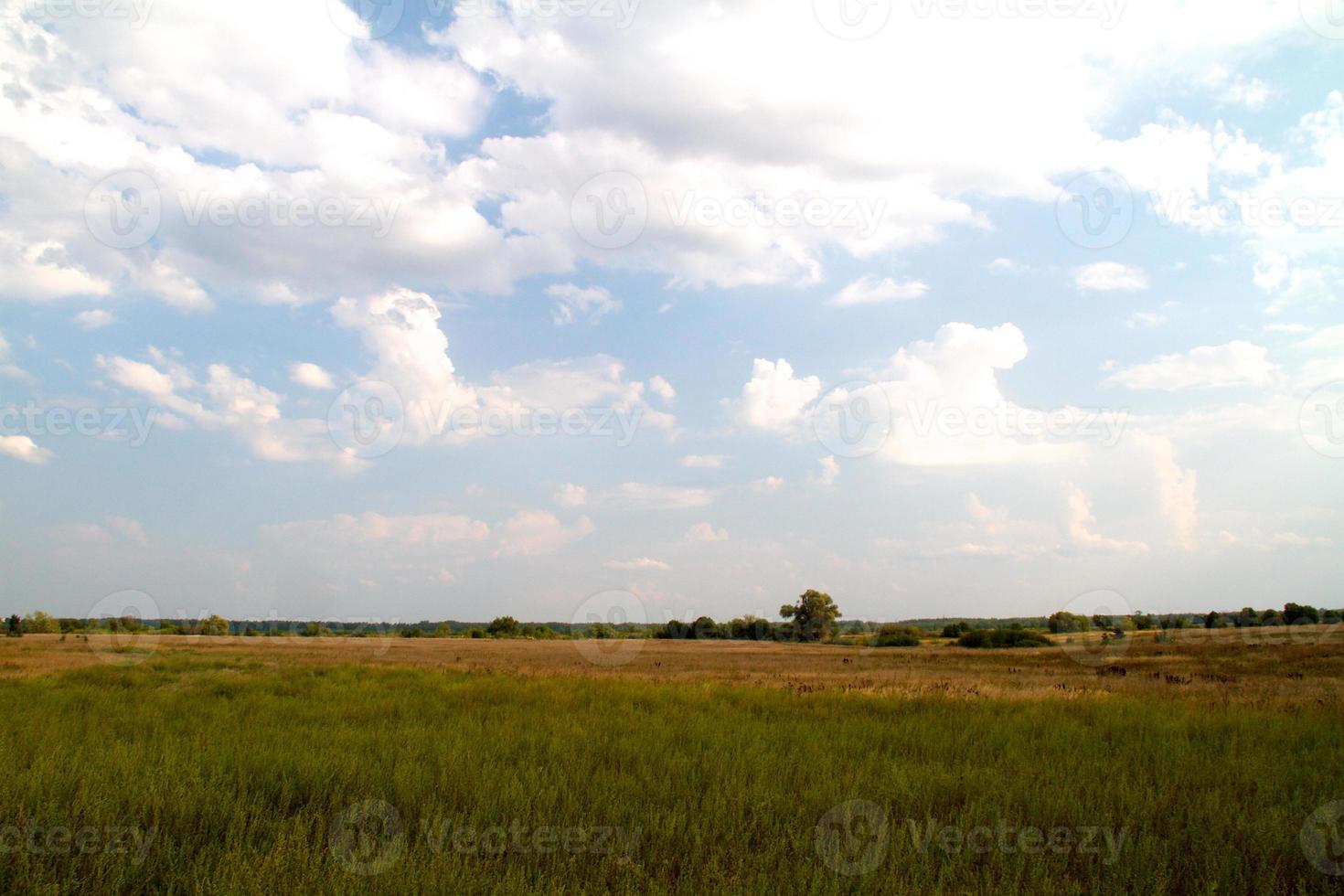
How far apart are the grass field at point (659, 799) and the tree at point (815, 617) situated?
9636cm

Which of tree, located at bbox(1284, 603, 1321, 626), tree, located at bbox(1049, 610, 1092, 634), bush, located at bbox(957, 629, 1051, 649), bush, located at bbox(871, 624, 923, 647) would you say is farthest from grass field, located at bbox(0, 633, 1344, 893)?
tree, located at bbox(1284, 603, 1321, 626)

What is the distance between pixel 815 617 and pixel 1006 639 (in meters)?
38.6

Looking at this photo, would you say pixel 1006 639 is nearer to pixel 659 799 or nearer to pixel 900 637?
pixel 900 637

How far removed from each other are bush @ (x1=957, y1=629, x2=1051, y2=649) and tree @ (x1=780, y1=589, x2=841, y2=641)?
1310 inches

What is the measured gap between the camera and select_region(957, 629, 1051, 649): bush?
70.9 meters

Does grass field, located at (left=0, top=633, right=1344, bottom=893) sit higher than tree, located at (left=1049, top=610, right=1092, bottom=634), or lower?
higher

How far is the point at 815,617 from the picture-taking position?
10906 centimetres

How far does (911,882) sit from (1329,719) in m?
12.9

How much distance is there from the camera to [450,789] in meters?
7.74

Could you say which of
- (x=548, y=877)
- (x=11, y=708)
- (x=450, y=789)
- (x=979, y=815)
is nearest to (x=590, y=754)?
(x=450, y=789)

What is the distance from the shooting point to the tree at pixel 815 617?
108 meters

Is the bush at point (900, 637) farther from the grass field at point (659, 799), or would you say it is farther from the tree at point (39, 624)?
the tree at point (39, 624)

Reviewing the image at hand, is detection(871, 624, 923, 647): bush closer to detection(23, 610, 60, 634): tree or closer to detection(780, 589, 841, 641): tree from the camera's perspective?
detection(780, 589, 841, 641): tree

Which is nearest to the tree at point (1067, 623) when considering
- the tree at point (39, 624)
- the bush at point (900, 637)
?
the bush at point (900, 637)
